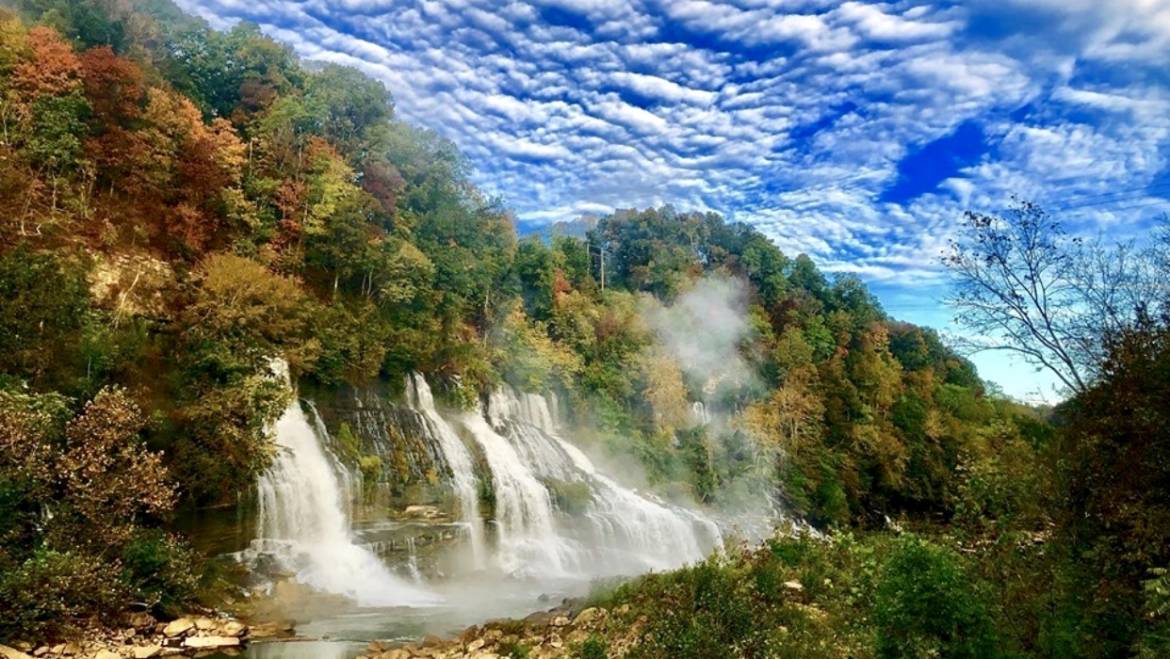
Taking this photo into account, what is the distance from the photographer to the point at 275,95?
96.5 feet

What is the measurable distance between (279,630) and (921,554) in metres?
12.6

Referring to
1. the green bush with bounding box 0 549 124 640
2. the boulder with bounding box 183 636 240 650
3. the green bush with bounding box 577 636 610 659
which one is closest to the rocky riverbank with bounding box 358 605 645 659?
the green bush with bounding box 577 636 610 659

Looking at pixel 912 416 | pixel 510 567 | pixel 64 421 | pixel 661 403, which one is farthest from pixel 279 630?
pixel 912 416

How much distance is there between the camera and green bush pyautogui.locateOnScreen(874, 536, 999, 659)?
235 inches

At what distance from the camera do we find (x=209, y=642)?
12398 millimetres

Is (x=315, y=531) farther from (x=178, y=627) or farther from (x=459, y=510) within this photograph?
(x=178, y=627)

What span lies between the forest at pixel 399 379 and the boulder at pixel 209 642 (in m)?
1.18

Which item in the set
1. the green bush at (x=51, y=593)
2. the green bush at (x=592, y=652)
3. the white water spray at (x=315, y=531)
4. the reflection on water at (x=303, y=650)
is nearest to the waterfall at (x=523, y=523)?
the white water spray at (x=315, y=531)

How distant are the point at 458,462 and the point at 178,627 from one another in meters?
10.7

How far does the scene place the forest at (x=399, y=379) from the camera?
22.6ft

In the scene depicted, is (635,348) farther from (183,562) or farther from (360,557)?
(183,562)

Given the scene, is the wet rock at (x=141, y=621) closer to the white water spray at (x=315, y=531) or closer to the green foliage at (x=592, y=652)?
the white water spray at (x=315, y=531)

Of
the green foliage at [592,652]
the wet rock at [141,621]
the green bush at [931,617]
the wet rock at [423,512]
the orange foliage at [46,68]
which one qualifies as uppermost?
the orange foliage at [46,68]

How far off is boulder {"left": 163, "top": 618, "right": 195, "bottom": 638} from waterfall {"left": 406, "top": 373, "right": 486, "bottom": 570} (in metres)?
8.99
